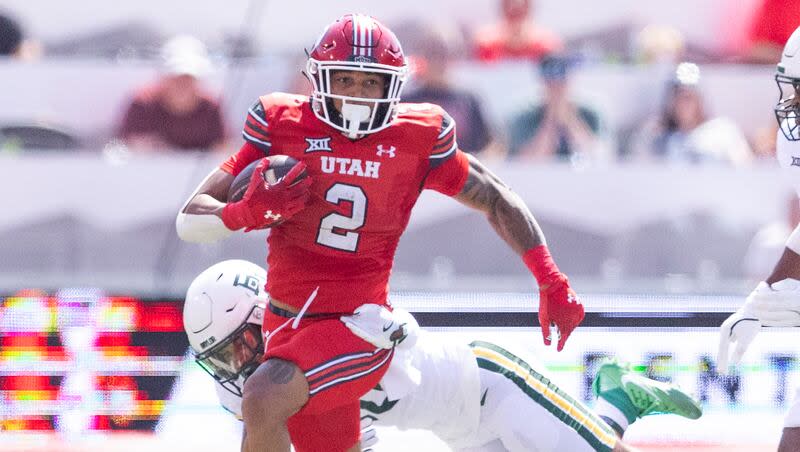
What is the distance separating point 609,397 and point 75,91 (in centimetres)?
370

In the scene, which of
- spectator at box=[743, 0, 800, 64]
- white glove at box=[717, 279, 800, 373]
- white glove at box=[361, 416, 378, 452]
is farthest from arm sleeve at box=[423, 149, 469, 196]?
spectator at box=[743, 0, 800, 64]

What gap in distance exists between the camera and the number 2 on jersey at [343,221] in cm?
412

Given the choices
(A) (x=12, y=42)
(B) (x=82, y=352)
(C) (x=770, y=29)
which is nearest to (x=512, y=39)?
(C) (x=770, y=29)

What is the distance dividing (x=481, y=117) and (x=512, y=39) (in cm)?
95

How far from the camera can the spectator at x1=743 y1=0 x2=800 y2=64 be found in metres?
7.91

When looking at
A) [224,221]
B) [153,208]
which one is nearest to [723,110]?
[153,208]

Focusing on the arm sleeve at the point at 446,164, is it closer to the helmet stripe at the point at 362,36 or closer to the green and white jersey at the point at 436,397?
the helmet stripe at the point at 362,36

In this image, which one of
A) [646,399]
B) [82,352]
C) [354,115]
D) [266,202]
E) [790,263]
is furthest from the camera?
[82,352]

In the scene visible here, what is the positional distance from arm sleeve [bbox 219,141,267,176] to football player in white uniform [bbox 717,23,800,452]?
150cm

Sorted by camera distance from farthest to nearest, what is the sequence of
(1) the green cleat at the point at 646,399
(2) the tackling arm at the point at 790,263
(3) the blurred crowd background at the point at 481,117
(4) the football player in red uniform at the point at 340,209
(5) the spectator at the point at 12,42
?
(5) the spectator at the point at 12,42 → (3) the blurred crowd background at the point at 481,117 → (1) the green cleat at the point at 646,399 → (2) the tackling arm at the point at 790,263 → (4) the football player in red uniform at the point at 340,209

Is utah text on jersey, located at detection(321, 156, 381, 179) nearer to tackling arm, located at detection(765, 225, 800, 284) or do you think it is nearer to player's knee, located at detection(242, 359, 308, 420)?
player's knee, located at detection(242, 359, 308, 420)

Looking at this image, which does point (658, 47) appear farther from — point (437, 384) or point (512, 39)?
point (437, 384)

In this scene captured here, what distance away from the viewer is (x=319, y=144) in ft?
13.5

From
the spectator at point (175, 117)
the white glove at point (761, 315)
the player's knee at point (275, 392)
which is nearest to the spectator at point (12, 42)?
the spectator at point (175, 117)
